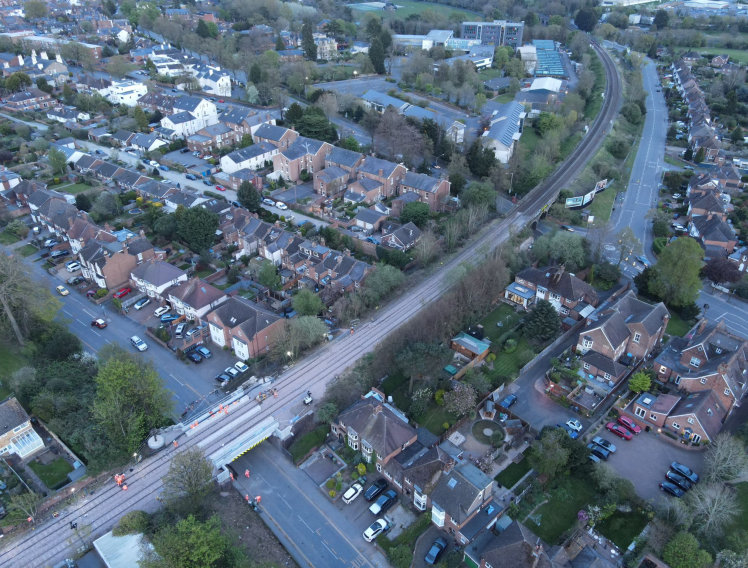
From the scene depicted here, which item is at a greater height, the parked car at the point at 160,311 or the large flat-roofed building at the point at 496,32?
the large flat-roofed building at the point at 496,32

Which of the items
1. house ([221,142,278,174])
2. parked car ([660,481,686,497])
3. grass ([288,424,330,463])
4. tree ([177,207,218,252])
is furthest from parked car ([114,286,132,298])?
parked car ([660,481,686,497])

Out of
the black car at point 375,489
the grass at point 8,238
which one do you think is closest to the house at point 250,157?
the grass at point 8,238

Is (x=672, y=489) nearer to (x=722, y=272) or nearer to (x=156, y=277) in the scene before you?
(x=722, y=272)

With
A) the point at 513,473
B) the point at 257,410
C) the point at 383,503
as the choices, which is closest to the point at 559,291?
the point at 513,473

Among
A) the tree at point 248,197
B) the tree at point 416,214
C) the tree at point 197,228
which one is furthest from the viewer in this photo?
the tree at point 248,197

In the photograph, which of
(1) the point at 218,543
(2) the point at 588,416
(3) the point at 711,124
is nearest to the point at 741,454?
(2) the point at 588,416

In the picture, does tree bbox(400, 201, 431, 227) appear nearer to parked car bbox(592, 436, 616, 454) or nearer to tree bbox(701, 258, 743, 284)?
tree bbox(701, 258, 743, 284)

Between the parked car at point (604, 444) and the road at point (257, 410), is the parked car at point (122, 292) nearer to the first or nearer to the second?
the road at point (257, 410)
